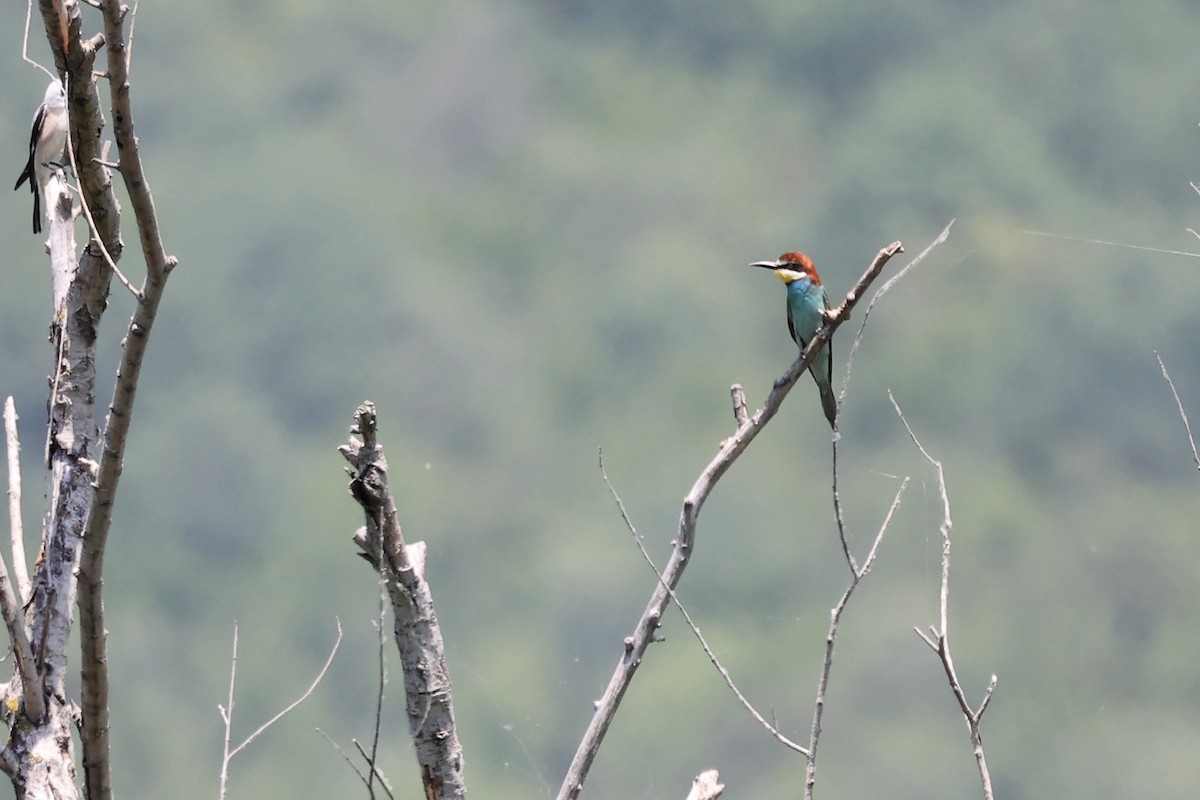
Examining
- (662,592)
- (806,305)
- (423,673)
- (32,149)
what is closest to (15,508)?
(423,673)

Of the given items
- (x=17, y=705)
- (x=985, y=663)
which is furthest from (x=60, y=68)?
(x=985, y=663)

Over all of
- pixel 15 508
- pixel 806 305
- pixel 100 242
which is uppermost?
pixel 806 305

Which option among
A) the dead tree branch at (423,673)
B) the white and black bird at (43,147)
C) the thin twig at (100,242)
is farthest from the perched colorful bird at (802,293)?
the thin twig at (100,242)

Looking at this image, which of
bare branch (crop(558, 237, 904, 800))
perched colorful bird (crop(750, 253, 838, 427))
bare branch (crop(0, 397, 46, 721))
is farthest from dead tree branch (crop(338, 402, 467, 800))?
perched colorful bird (crop(750, 253, 838, 427))

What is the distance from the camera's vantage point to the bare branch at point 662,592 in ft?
9.12

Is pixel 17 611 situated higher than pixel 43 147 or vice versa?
pixel 43 147

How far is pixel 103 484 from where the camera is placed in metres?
2.34

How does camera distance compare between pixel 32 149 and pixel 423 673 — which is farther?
pixel 32 149

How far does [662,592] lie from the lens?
9.33ft

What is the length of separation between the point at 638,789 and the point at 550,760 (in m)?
2.82

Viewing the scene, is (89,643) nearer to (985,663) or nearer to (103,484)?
(103,484)

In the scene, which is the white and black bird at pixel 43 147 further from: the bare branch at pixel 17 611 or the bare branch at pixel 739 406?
the bare branch at pixel 739 406

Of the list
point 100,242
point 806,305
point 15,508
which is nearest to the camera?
point 100,242

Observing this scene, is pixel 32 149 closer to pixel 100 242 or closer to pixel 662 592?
pixel 100 242
